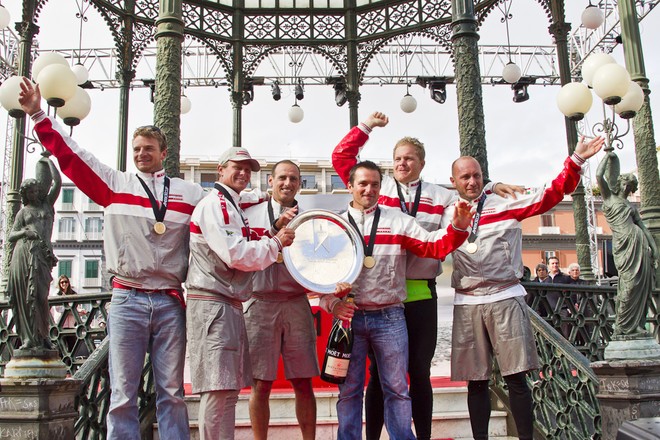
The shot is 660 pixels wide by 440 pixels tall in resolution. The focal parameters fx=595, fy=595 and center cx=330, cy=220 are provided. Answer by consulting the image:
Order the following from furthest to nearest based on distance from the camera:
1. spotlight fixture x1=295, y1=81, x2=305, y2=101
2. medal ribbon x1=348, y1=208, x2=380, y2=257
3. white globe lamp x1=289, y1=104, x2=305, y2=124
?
spotlight fixture x1=295, y1=81, x2=305, y2=101 < white globe lamp x1=289, y1=104, x2=305, y2=124 < medal ribbon x1=348, y1=208, x2=380, y2=257

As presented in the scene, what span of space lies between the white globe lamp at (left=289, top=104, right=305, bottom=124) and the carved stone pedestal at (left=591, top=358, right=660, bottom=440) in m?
11.8

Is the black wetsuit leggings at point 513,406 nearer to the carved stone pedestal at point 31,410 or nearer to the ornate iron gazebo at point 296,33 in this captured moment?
the carved stone pedestal at point 31,410

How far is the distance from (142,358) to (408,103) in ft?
39.5

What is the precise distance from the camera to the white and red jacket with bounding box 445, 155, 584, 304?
4.10 metres

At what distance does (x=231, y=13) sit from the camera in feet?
41.0

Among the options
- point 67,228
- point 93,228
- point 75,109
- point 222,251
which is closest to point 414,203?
point 222,251

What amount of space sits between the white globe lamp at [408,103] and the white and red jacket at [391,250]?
11124mm

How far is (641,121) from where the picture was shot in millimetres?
9484

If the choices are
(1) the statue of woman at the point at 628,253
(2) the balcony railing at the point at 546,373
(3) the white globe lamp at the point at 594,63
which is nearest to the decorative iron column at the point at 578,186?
(3) the white globe lamp at the point at 594,63

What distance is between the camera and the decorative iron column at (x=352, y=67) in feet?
40.7

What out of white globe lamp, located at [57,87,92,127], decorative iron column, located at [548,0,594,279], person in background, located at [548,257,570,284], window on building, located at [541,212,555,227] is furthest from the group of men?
window on building, located at [541,212,555,227]

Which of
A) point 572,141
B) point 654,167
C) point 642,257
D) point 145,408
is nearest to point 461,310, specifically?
point 642,257

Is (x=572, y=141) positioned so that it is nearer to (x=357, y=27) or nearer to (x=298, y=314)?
(x=357, y=27)

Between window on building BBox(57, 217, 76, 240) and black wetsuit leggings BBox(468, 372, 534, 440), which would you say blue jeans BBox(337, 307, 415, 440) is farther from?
window on building BBox(57, 217, 76, 240)
